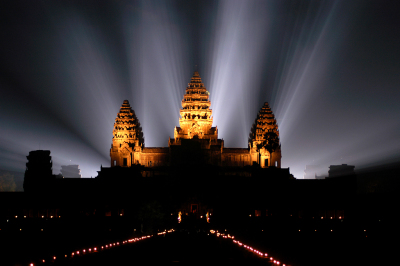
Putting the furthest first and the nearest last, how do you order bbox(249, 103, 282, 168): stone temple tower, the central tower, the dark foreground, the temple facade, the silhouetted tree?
the silhouetted tree → the central tower → bbox(249, 103, 282, 168): stone temple tower → the temple facade → the dark foreground

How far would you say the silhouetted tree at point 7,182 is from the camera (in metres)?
161

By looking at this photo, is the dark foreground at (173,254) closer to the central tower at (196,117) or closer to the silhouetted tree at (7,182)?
the central tower at (196,117)

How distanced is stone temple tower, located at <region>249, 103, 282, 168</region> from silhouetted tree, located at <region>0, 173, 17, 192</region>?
71.6 m

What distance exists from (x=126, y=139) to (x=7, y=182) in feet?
194

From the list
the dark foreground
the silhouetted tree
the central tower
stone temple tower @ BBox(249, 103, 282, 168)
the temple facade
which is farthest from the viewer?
the silhouetted tree

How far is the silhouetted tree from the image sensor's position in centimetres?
16106

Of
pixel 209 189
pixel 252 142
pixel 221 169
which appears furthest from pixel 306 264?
pixel 252 142

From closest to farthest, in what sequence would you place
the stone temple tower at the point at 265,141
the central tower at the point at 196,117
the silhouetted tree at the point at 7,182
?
the stone temple tower at the point at 265,141, the central tower at the point at 196,117, the silhouetted tree at the point at 7,182

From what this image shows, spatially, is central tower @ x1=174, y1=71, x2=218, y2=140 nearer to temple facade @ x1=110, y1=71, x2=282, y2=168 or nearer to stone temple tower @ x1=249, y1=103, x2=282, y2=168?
temple facade @ x1=110, y1=71, x2=282, y2=168

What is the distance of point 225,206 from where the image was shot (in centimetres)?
9012

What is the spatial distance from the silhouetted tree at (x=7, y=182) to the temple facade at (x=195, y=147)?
52.3 meters

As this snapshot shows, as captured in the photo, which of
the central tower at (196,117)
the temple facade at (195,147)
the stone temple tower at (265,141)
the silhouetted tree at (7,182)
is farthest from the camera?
the silhouetted tree at (7,182)

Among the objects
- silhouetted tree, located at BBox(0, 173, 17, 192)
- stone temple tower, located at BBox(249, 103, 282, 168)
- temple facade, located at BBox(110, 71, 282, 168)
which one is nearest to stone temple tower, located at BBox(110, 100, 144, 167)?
temple facade, located at BBox(110, 71, 282, 168)

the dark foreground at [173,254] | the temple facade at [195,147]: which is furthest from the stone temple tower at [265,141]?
the dark foreground at [173,254]
